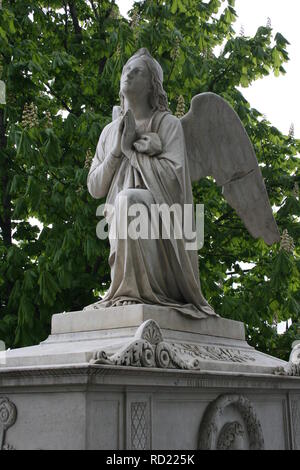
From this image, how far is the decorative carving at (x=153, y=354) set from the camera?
415cm

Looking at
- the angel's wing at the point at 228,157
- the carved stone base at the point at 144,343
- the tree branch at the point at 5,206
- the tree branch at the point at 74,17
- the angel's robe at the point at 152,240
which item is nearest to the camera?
the carved stone base at the point at 144,343

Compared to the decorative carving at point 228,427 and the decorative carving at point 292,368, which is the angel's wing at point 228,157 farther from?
the decorative carving at point 228,427

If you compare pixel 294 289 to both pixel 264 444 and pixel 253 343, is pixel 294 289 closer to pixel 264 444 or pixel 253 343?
pixel 253 343

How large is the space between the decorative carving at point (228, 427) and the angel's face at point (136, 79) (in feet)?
8.87

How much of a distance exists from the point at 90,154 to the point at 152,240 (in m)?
3.54

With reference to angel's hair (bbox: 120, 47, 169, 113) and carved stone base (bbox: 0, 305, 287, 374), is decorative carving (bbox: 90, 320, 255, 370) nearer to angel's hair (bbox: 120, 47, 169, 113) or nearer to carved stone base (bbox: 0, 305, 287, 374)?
carved stone base (bbox: 0, 305, 287, 374)

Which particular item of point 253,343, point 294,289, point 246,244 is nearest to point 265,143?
point 246,244

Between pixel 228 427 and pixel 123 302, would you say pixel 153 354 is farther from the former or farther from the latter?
pixel 228 427

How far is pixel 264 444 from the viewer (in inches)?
215

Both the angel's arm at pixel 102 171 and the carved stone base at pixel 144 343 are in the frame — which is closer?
the carved stone base at pixel 144 343

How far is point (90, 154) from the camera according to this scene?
28.6ft

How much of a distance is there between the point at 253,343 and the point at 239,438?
4483 mm

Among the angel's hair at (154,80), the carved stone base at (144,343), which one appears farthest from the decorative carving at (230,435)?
the angel's hair at (154,80)

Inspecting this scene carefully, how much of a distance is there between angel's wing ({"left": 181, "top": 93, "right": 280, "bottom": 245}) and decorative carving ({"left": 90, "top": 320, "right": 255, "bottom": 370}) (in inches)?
81.9
